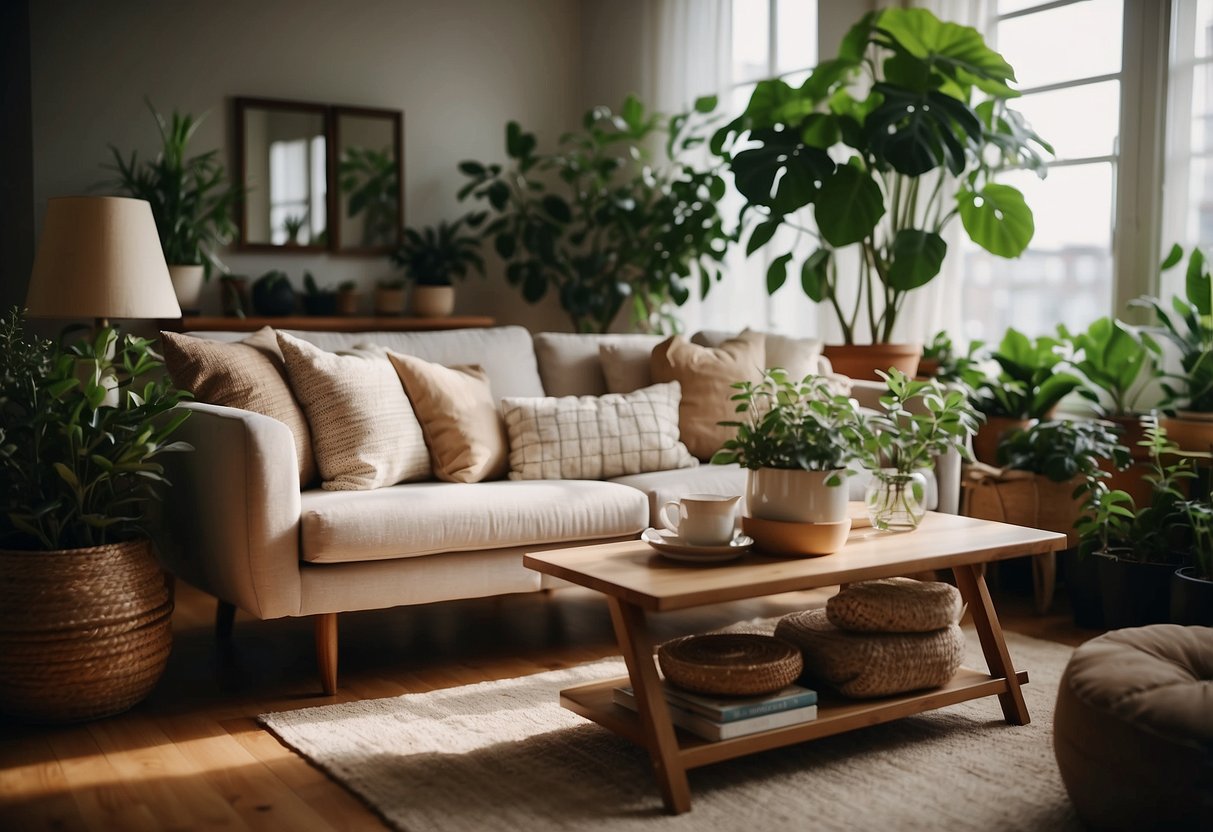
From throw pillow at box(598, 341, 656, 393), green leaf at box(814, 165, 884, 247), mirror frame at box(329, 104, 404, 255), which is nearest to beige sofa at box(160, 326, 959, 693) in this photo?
throw pillow at box(598, 341, 656, 393)

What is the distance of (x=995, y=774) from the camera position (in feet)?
7.45

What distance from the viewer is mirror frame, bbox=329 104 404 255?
554 centimetres

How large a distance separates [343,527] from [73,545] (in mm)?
613

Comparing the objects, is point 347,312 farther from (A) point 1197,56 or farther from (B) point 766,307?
(A) point 1197,56

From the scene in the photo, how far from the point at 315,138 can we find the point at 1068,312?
135 inches

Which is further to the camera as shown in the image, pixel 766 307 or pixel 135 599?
pixel 766 307

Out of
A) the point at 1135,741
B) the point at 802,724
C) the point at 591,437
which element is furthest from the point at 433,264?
the point at 1135,741

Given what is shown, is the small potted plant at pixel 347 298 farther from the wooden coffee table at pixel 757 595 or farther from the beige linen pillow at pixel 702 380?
the wooden coffee table at pixel 757 595

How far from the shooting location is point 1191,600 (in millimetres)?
3053

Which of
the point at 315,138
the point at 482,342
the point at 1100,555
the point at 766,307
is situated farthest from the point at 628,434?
the point at 315,138

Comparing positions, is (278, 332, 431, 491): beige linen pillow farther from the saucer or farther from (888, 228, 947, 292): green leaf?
(888, 228, 947, 292): green leaf

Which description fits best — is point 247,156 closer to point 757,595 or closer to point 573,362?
point 573,362

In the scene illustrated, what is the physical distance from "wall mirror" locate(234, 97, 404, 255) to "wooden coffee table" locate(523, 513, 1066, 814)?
3.50 m

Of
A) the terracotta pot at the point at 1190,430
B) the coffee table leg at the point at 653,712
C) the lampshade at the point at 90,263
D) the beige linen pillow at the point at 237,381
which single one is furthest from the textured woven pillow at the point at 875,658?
the lampshade at the point at 90,263
